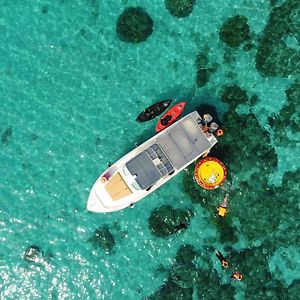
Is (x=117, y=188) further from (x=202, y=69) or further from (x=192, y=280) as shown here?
(x=202, y=69)

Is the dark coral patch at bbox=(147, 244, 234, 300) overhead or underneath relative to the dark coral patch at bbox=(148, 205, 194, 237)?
underneath

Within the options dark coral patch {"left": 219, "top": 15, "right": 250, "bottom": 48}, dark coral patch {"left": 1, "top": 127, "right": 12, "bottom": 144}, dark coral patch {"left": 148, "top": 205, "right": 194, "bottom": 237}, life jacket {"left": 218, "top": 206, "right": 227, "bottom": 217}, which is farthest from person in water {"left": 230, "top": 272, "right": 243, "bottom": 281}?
dark coral patch {"left": 1, "top": 127, "right": 12, "bottom": 144}

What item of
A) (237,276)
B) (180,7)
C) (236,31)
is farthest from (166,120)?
(237,276)

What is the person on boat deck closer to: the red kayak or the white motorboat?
the red kayak

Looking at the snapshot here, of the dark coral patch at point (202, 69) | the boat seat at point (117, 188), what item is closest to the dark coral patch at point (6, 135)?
the boat seat at point (117, 188)

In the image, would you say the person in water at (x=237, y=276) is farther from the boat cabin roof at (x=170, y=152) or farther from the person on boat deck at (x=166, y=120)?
the person on boat deck at (x=166, y=120)

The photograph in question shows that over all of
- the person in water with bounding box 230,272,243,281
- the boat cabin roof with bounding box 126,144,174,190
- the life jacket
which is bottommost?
the person in water with bounding box 230,272,243,281
